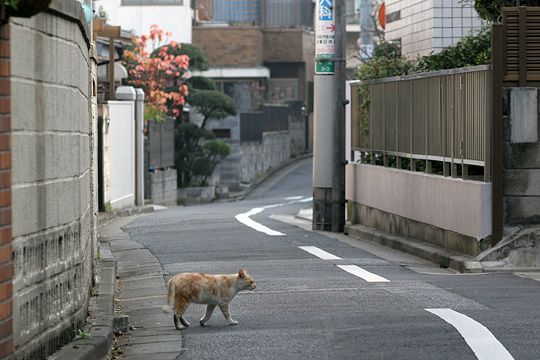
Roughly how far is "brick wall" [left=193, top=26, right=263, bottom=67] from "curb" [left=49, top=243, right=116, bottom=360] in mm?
55614

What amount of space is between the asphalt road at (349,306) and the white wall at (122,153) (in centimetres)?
954

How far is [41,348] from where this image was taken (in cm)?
807

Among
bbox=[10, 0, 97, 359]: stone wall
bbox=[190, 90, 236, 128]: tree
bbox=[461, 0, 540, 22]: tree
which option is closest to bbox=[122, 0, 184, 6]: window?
bbox=[190, 90, 236, 128]: tree

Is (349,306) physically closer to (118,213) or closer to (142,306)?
(142,306)

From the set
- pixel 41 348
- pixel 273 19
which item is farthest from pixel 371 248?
pixel 273 19

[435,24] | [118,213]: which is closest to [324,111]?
[435,24]

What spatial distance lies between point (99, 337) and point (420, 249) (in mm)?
9842

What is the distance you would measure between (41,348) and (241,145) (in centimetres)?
4747

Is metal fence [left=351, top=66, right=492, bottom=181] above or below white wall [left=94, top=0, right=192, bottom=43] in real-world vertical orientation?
below

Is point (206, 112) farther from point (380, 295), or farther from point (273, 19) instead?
point (380, 295)

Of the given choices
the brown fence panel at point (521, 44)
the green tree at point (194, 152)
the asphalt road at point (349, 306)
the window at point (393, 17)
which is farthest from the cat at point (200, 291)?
the green tree at point (194, 152)

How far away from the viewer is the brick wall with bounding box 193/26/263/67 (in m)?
68.1

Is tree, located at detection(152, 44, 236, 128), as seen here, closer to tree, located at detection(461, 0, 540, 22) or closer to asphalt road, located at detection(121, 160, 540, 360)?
tree, located at detection(461, 0, 540, 22)

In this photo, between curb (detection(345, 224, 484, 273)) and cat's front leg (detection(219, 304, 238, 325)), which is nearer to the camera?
cat's front leg (detection(219, 304, 238, 325))
